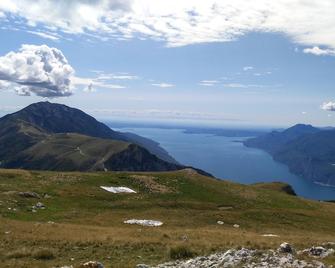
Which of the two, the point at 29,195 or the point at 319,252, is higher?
the point at 319,252

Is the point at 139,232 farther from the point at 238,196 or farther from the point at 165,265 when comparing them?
the point at 238,196

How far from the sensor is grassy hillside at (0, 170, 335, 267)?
2652 centimetres

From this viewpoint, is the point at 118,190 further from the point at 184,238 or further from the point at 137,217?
the point at 184,238

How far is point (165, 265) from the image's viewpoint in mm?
22031

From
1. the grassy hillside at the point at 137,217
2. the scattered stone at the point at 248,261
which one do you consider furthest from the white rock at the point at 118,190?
the scattered stone at the point at 248,261

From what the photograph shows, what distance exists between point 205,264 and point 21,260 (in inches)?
394

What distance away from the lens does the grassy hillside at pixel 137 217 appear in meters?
26.5

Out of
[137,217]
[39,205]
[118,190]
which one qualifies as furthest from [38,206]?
[118,190]

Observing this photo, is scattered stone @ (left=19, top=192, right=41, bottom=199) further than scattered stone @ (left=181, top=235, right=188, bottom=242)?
Yes

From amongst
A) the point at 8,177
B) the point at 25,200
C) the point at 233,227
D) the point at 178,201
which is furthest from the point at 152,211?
the point at 8,177

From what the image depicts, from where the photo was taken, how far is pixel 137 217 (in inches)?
2039

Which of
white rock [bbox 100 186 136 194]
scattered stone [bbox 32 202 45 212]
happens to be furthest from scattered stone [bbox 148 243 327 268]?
white rock [bbox 100 186 136 194]

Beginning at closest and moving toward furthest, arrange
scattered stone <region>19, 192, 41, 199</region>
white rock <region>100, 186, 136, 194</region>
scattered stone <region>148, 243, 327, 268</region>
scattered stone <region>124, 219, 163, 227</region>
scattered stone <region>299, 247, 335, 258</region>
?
1. scattered stone <region>148, 243, 327, 268</region>
2. scattered stone <region>299, 247, 335, 258</region>
3. scattered stone <region>124, 219, 163, 227</region>
4. scattered stone <region>19, 192, 41, 199</region>
5. white rock <region>100, 186, 136, 194</region>

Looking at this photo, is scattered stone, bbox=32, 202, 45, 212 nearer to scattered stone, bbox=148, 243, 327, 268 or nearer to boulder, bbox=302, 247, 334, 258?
scattered stone, bbox=148, 243, 327, 268
